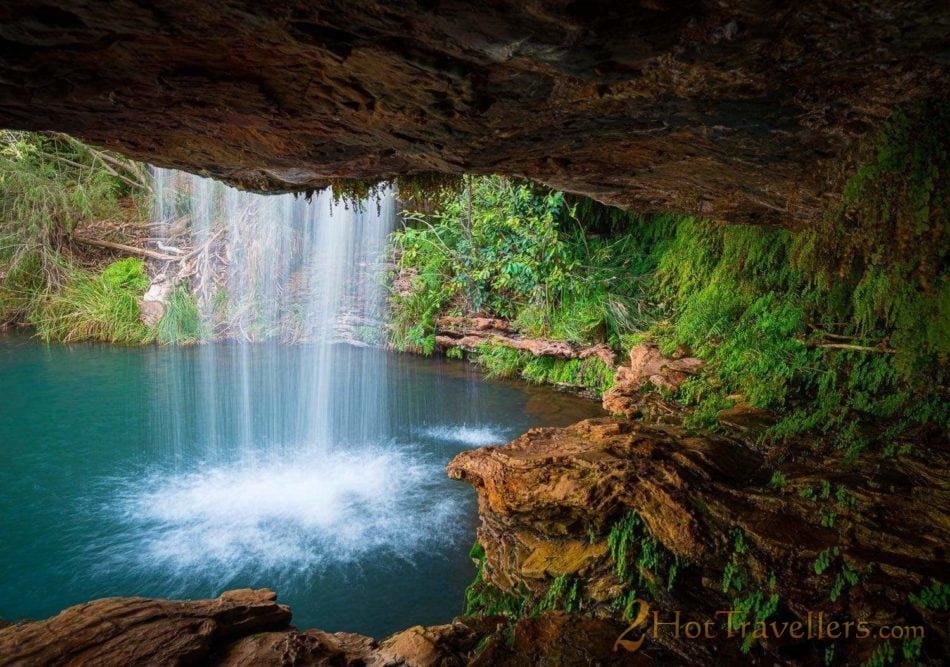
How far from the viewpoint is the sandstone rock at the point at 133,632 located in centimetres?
191

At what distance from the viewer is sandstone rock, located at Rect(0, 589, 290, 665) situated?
Answer: 6.28 ft

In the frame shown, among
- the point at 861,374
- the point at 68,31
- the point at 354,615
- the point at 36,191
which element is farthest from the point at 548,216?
the point at 36,191

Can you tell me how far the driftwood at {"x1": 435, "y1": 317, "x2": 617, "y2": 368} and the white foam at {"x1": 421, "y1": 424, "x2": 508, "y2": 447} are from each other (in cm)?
206

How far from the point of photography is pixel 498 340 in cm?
923

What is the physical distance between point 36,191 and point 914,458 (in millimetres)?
16116

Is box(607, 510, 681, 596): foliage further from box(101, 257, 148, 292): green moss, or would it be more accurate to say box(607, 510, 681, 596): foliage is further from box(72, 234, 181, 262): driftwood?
box(72, 234, 181, 262): driftwood

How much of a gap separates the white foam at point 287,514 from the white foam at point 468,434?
62 centimetres

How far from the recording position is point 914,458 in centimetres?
300

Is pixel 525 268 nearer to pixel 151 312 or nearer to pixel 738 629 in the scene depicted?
pixel 738 629

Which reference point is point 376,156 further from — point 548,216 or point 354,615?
point 548,216

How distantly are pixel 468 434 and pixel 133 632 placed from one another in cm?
482

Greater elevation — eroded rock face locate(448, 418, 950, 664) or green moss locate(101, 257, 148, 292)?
green moss locate(101, 257, 148, 292)

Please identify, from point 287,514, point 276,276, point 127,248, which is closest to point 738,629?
point 287,514

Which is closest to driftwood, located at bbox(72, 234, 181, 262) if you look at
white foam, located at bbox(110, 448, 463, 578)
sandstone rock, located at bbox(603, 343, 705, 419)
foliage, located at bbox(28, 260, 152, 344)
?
foliage, located at bbox(28, 260, 152, 344)
